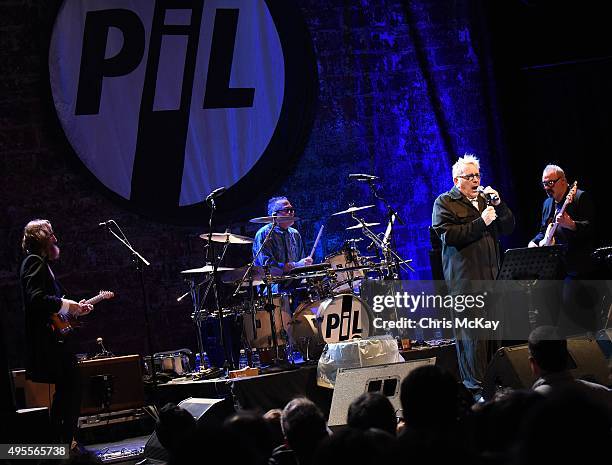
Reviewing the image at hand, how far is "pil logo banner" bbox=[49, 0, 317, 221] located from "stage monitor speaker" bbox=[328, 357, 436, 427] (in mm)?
4586

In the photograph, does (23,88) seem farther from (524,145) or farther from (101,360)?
(524,145)

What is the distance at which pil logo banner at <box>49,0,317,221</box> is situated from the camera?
9.76 m

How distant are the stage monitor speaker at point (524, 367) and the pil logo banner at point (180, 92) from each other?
532 cm

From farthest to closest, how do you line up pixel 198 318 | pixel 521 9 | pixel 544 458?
1. pixel 521 9
2. pixel 198 318
3. pixel 544 458

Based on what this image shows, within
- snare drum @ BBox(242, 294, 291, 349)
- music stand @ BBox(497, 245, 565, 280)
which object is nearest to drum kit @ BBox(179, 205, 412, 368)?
snare drum @ BBox(242, 294, 291, 349)

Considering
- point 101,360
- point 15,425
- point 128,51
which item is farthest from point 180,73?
point 15,425

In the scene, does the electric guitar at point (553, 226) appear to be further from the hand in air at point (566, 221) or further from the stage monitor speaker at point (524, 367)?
the stage monitor speaker at point (524, 367)

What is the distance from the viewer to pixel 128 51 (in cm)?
995

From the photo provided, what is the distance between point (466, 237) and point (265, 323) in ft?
7.66

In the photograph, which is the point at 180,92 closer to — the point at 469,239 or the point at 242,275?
the point at 242,275

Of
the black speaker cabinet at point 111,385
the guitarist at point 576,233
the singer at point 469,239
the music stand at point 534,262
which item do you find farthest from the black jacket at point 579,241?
the black speaker cabinet at point 111,385

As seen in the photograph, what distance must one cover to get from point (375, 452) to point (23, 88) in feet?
26.2

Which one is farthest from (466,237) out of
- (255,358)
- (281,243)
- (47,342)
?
(47,342)

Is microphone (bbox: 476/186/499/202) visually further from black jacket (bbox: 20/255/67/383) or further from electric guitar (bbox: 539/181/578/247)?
black jacket (bbox: 20/255/67/383)
